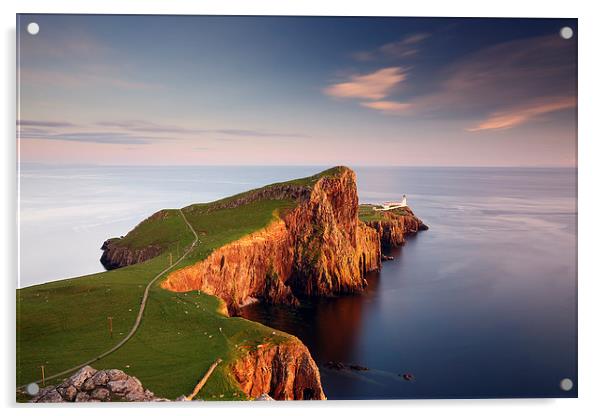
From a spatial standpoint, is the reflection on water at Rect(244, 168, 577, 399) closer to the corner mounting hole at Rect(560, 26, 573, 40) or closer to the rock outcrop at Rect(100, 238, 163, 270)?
the corner mounting hole at Rect(560, 26, 573, 40)

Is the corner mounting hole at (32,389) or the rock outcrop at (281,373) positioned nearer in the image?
the corner mounting hole at (32,389)

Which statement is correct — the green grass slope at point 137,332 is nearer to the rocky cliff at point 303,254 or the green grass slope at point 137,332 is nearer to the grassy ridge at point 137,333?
the grassy ridge at point 137,333

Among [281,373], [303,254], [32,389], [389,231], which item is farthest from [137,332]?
[389,231]

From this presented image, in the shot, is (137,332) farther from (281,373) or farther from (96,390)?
(281,373)

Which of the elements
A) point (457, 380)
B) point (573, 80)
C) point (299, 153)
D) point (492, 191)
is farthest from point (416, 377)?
point (573, 80)

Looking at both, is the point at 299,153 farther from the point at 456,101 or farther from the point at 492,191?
the point at 492,191

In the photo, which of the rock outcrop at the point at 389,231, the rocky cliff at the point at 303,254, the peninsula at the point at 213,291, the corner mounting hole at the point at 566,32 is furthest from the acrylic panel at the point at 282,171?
the rock outcrop at the point at 389,231

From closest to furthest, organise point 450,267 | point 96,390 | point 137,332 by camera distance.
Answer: point 96,390
point 137,332
point 450,267
